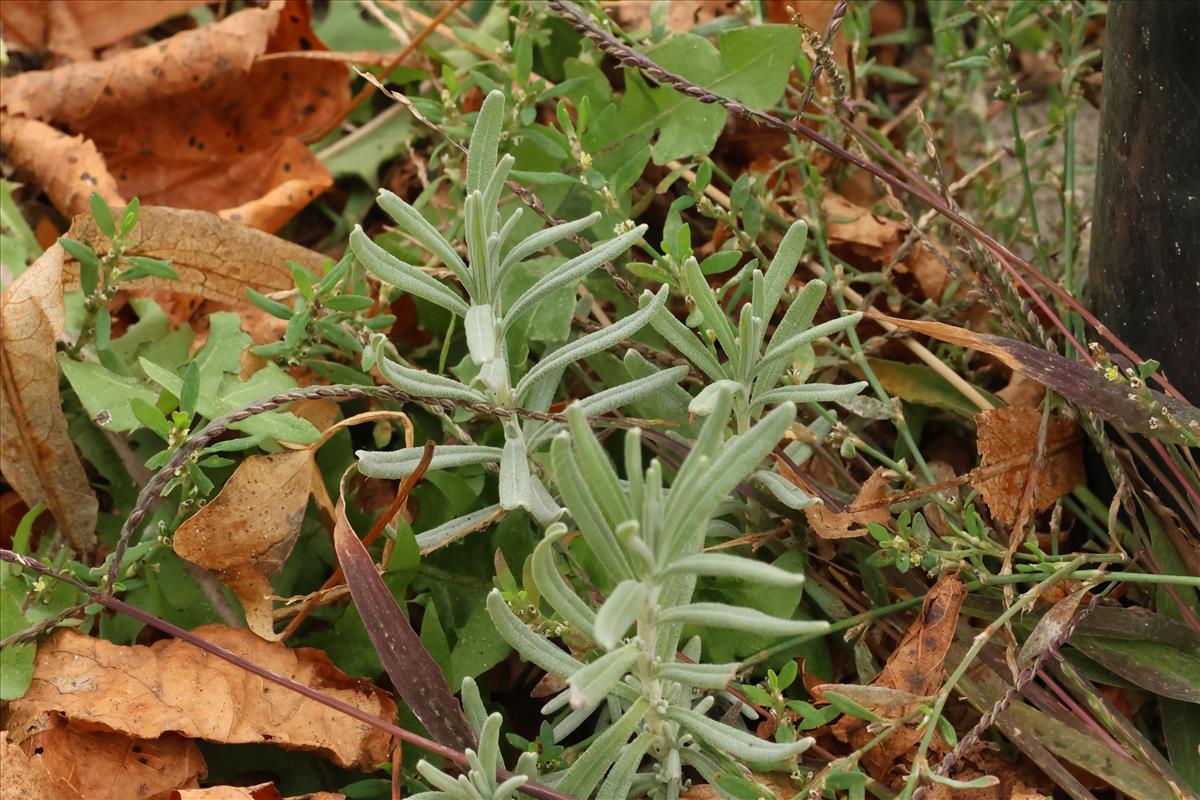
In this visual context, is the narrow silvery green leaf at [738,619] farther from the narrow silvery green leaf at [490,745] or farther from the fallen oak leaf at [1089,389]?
the fallen oak leaf at [1089,389]

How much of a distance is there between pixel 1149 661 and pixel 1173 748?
0.12 m

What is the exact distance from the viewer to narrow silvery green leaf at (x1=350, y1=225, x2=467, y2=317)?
1408mm

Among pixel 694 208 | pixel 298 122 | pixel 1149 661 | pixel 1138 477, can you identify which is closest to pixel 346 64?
pixel 298 122

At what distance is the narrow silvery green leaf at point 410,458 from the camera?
142 cm

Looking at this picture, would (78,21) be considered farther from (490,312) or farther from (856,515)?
(856,515)

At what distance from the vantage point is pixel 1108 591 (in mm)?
1583

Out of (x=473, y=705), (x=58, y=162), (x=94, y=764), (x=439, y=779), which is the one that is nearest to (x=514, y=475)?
(x=473, y=705)

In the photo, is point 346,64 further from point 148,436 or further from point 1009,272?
point 1009,272

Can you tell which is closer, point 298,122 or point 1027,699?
point 1027,699

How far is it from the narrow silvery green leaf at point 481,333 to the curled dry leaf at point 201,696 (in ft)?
1.75

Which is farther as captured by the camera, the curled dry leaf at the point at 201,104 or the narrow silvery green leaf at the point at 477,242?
the curled dry leaf at the point at 201,104

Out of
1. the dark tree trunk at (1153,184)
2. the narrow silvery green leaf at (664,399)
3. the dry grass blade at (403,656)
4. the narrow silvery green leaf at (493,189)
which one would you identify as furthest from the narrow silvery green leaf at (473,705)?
the dark tree trunk at (1153,184)

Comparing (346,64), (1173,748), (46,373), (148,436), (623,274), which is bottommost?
(1173,748)

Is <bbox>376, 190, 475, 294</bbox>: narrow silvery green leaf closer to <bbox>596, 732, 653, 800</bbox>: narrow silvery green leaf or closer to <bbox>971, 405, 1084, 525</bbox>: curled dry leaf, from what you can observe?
<bbox>596, 732, 653, 800</bbox>: narrow silvery green leaf
